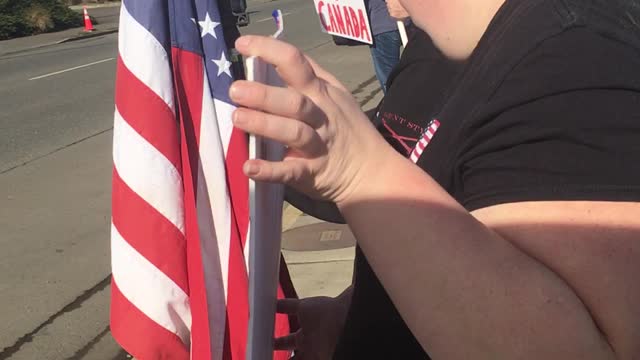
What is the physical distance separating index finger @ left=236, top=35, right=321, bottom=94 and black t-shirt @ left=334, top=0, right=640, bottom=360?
0.71 ft

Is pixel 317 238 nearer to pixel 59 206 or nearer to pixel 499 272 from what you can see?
pixel 59 206

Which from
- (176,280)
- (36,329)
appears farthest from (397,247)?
(36,329)

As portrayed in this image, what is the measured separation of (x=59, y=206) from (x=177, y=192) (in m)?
4.25

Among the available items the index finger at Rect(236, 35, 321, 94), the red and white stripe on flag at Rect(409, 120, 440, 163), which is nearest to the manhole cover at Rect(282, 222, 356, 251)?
the red and white stripe on flag at Rect(409, 120, 440, 163)

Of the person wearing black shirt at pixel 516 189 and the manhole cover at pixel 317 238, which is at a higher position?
the person wearing black shirt at pixel 516 189

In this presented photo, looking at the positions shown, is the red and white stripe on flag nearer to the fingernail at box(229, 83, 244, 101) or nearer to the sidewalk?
the fingernail at box(229, 83, 244, 101)

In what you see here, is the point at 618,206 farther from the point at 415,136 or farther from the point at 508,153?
the point at 415,136

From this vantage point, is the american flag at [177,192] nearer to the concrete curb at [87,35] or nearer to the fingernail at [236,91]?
the fingernail at [236,91]

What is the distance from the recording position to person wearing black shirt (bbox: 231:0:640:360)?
2.94ft

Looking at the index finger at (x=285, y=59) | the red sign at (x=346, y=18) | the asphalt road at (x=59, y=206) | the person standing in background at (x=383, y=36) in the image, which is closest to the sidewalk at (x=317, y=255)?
the asphalt road at (x=59, y=206)

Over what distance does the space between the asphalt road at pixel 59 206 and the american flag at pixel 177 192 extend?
1827mm

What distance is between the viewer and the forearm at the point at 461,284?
90 centimetres

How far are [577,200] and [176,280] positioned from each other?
1.32m

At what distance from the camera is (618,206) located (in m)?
0.90
